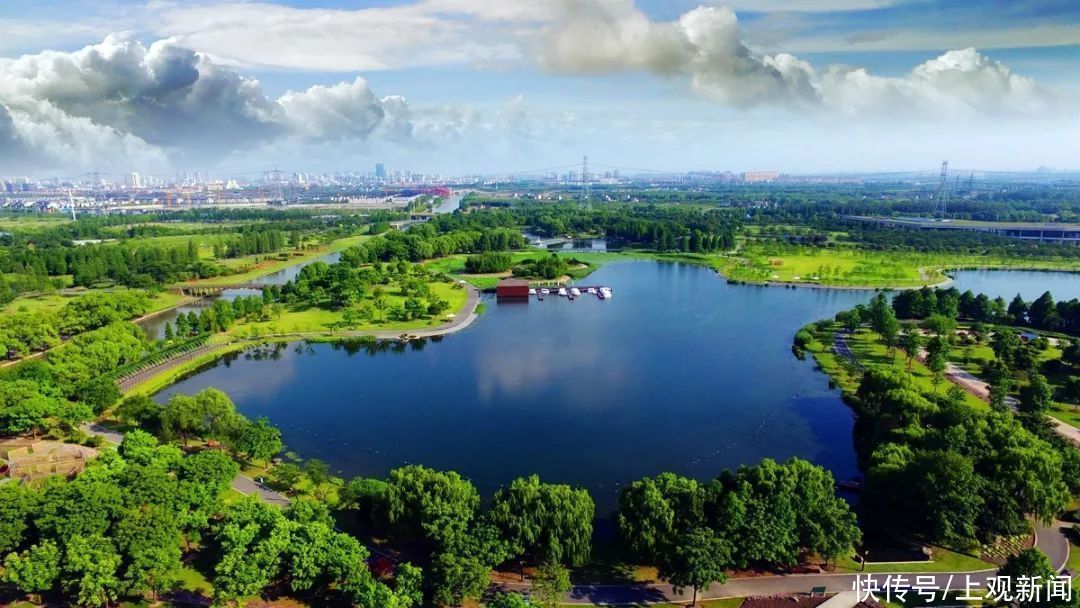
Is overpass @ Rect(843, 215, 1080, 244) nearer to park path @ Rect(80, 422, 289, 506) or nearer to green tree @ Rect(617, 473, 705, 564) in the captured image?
green tree @ Rect(617, 473, 705, 564)

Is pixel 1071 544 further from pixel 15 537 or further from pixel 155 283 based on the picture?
pixel 155 283

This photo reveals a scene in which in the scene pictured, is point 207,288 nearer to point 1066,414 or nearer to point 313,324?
point 313,324

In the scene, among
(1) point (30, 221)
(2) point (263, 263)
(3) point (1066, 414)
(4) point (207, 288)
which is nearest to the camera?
(3) point (1066, 414)

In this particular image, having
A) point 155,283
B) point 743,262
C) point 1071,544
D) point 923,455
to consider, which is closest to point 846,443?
point 923,455

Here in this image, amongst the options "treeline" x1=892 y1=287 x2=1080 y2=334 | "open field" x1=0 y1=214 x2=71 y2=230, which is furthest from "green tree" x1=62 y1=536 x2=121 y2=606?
"open field" x1=0 y1=214 x2=71 y2=230

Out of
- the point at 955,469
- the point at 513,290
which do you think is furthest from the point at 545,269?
the point at 955,469

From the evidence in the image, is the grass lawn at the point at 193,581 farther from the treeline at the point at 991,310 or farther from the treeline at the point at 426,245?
the treeline at the point at 426,245
